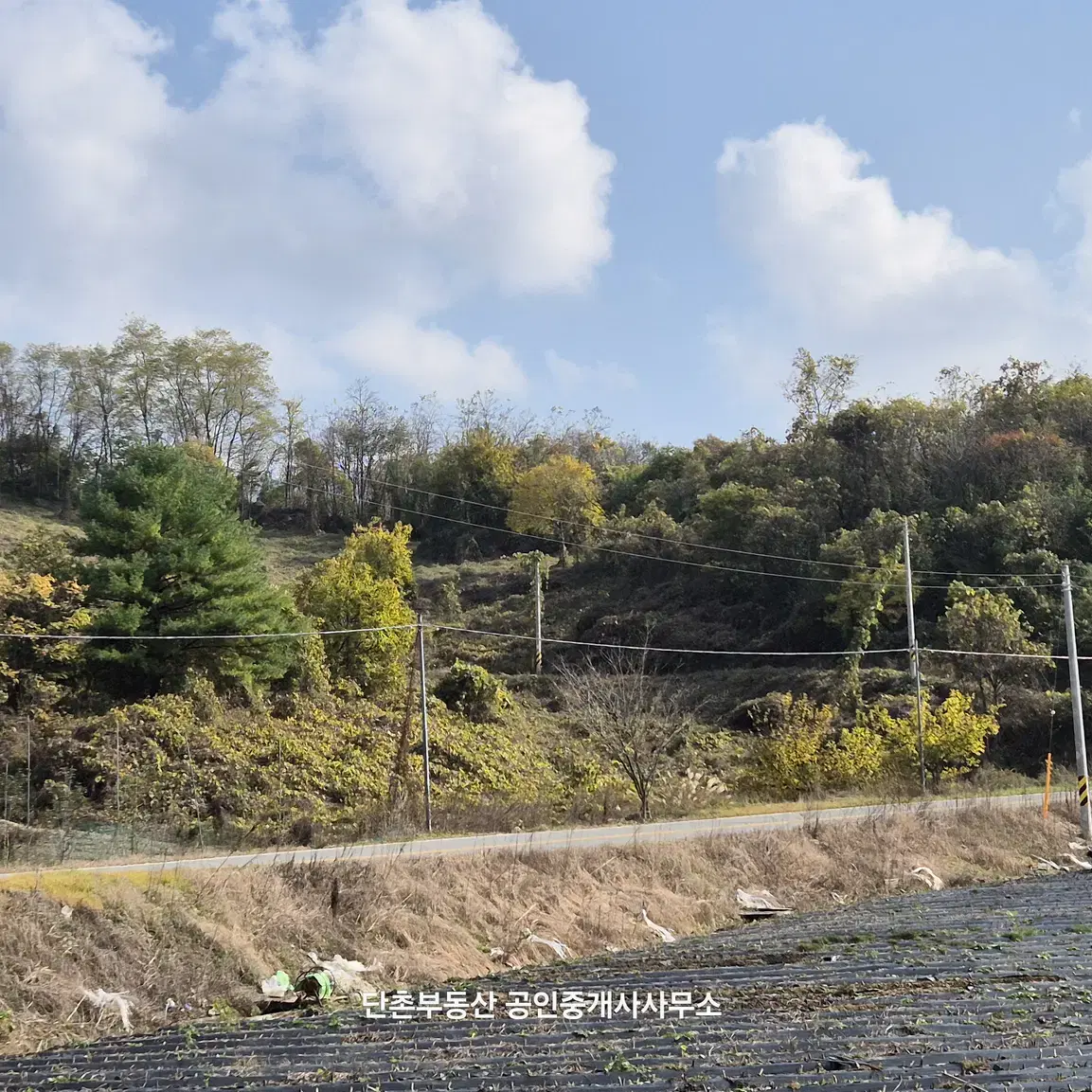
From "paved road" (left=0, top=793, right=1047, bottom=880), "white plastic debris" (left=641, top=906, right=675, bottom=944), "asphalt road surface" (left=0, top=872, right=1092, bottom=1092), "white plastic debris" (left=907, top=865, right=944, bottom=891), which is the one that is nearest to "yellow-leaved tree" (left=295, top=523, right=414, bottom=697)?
"paved road" (left=0, top=793, right=1047, bottom=880)

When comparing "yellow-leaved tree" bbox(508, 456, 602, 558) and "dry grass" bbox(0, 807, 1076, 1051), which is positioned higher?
"yellow-leaved tree" bbox(508, 456, 602, 558)

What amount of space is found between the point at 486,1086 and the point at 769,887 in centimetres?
1416

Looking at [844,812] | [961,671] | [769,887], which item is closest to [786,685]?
[961,671]

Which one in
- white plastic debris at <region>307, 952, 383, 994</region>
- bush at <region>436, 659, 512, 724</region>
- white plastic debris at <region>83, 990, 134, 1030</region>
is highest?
bush at <region>436, 659, 512, 724</region>

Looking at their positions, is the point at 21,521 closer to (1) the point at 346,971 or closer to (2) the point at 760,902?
(2) the point at 760,902

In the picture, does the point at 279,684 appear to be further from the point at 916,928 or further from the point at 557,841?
the point at 916,928

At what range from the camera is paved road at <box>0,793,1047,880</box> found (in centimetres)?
1580

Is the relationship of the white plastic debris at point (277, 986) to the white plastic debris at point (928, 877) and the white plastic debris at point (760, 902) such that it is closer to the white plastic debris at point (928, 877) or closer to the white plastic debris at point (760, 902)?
the white plastic debris at point (760, 902)

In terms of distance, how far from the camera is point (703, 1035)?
7.87 meters

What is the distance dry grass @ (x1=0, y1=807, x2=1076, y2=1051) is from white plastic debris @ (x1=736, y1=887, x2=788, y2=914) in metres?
0.18

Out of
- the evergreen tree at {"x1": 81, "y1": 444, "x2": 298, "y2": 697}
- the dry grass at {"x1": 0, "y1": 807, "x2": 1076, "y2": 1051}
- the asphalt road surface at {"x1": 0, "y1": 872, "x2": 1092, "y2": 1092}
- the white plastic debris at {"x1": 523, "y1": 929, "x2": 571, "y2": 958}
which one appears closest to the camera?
the asphalt road surface at {"x1": 0, "y1": 872, "x2": 1092, "y2": 1092}

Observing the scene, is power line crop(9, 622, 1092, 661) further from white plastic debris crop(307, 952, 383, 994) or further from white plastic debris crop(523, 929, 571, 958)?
white plastic debris crop(307, 952, 383, 994)

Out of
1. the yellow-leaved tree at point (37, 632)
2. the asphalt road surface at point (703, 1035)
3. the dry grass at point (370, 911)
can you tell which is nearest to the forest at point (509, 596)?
the yellow-leaved tree at point (37, 632)

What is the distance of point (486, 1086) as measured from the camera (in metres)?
6.90
